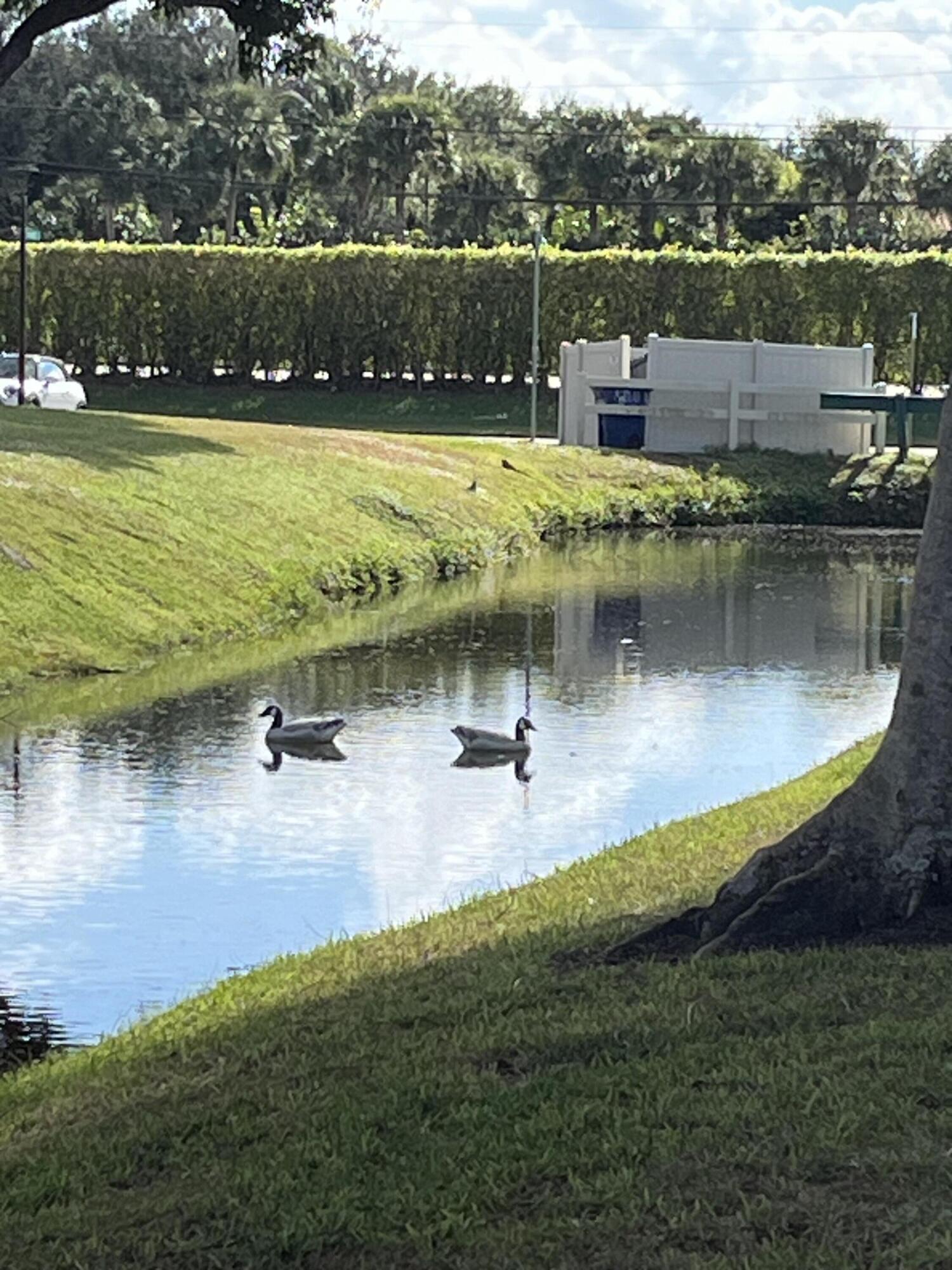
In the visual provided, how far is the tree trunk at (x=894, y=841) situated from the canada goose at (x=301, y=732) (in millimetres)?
7792

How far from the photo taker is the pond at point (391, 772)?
11477mm

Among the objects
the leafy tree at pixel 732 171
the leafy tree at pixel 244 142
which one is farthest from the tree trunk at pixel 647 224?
the leafy tree at pixel 244 142

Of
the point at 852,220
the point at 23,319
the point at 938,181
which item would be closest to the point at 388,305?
the point at 23,319

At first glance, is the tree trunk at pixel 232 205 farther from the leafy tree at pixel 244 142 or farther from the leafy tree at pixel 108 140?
the leafy tree at pixel 108 140

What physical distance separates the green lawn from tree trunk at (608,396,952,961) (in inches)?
1550

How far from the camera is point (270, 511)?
28.0 metres

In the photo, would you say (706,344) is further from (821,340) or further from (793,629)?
(793,629)

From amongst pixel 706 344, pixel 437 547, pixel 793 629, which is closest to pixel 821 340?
pixel 706 344

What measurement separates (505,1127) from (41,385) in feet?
134

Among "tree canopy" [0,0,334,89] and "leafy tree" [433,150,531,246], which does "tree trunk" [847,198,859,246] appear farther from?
"tree canopy" [0,0,334,89]

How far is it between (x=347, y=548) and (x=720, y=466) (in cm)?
1327

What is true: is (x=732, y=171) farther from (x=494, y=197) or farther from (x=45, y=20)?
(x=45, y=20)

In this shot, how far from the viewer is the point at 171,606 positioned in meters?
22.8

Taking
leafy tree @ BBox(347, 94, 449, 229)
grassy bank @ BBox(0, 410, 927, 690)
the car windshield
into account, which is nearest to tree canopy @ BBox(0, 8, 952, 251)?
leafy tree @ BBox(347, 94, 449, 229)
